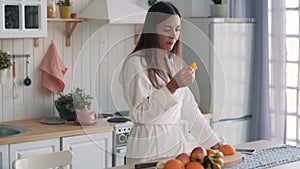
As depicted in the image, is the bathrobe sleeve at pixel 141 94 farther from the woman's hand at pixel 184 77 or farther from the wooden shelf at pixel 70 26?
the wooden shelf at pixel 70 26

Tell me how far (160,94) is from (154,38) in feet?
0.87

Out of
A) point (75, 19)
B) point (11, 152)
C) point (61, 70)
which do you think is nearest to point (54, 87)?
point (61, 70)

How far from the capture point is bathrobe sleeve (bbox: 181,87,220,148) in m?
2.60

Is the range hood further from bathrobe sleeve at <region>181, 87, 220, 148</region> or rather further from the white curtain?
bathrobe sleeve at <region>181, 87, 220, 148</region>

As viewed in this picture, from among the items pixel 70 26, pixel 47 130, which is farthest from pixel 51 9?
pixel 47 130

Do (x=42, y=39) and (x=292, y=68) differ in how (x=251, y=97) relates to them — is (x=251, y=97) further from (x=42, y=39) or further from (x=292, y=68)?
A: (x=42, y=39)

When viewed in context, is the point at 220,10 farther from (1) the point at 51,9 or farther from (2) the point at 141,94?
(2) the point at 141,94

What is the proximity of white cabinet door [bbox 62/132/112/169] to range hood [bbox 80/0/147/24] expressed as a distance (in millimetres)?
805

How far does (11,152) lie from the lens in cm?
321

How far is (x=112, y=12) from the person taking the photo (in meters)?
3.75

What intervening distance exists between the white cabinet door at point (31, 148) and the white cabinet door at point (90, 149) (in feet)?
0.23

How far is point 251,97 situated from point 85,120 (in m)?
1.73

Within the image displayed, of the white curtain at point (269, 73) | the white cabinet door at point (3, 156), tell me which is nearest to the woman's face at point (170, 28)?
the white cabinet door at point (3, 156)

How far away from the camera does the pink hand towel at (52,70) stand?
12.7 ft
